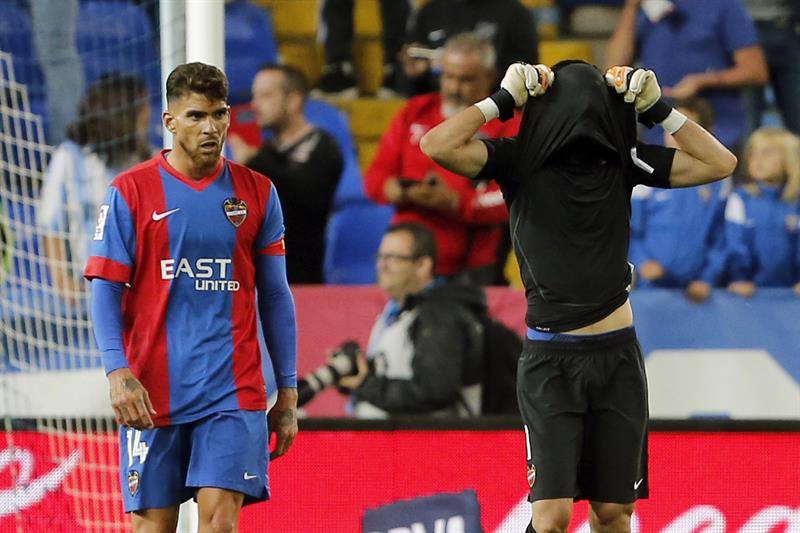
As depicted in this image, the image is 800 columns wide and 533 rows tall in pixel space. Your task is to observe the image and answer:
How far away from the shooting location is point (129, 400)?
3928 millimetres

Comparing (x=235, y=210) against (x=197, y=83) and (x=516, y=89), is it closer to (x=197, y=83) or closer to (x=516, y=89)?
(x=197, y=83)

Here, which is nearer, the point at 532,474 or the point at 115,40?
the point at 532,474

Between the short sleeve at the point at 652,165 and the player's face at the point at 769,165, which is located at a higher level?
the short sleeve at the point at 652,165

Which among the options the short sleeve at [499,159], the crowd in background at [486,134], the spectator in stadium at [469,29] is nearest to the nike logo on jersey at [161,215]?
the short sleeve at [499,159]

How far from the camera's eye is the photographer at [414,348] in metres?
6.80

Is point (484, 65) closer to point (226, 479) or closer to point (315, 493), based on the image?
point (315, 493)

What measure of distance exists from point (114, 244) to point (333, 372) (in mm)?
3127

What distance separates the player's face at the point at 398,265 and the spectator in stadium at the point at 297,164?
1.77 feet

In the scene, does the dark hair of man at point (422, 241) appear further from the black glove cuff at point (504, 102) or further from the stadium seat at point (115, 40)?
the black glove cuff at point (504, 102)

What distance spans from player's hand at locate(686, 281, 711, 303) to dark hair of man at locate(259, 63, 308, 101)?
2.32m

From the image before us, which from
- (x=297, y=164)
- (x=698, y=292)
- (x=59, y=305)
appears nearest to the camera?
(x=59, y=305)

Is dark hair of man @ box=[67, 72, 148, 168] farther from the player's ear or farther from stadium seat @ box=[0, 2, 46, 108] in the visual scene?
the player's ear

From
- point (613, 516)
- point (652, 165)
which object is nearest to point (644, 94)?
point (652, 165)

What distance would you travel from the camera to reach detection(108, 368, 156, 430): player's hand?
3930 mm
